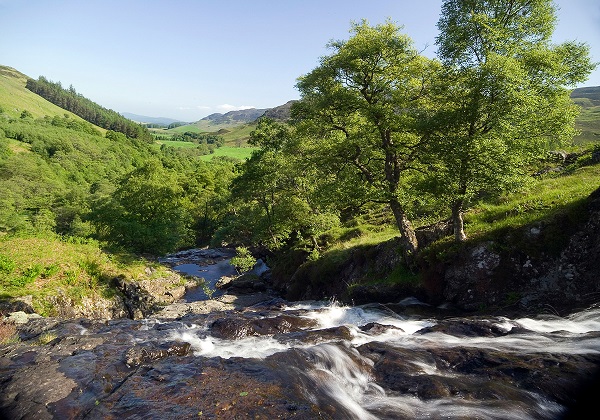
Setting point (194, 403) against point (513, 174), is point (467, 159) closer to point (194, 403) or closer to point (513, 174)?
point (513, 174)

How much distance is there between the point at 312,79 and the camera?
21.3 m

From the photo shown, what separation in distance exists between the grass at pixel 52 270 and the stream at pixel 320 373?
10.8 m

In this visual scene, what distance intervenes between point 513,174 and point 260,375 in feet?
47.6

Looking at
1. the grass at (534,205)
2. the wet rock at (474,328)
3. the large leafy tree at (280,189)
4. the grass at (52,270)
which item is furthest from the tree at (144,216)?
the wet rock at (474,328)

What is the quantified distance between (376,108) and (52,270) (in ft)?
87.6

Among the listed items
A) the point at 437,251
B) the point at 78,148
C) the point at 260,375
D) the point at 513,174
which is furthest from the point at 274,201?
the point at 78,148

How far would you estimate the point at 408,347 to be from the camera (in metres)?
11.5

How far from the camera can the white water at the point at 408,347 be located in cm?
783

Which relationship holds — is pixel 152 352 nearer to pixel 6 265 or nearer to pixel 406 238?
pixel 406 238

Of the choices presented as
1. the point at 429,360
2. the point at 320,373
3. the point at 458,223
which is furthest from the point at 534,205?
the point at 320,373

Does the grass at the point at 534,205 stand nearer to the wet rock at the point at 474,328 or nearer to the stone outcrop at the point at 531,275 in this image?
the stone outcrop at the point at 531,275

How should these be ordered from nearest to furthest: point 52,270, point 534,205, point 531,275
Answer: point 531,275, point 534,205, point 52,270

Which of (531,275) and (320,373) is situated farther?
(531,275)

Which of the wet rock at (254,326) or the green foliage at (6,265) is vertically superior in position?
the wet rock at (254,326)
